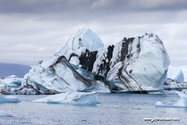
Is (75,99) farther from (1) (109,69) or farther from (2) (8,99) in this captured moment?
(1) (109,69)

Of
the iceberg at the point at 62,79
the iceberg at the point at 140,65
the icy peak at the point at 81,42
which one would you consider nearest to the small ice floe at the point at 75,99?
the iceberg at the point at 140,65

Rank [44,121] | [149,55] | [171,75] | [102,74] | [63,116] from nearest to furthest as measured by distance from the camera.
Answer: [44,121]
[63,116]
[149,55]
[102,74]
[171,75]

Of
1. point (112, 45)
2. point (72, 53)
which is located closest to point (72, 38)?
point (72, 53)

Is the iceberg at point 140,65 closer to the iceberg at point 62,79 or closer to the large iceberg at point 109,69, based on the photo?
the large iceberg at point 109,69

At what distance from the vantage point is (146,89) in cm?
2875

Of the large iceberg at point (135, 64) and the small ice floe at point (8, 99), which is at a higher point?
the large iceberg at point (135, 64)

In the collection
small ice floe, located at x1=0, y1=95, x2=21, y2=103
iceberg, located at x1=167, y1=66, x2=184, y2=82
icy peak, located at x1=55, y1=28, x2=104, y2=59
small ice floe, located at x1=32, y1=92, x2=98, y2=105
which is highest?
icy peak, located at x1=55, y1=28, x2=104, y2=59

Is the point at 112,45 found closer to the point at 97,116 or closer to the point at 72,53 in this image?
the point at 72,53

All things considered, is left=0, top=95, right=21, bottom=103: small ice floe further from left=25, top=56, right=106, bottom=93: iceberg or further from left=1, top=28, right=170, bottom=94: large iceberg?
left=25, top=56, right=106, bottom=93: iceberg

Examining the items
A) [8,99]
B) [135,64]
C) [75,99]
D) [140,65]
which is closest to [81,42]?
[135,64]

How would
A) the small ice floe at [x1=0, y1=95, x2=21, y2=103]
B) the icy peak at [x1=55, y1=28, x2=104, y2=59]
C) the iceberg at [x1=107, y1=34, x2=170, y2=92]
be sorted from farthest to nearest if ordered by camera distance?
the icy peak at [x1=55, y1=28, x2=104, y2=59]
the iceberg at [x1=107, y1=34, x2=170, y2=92]
the small ice floe at [x1=0, y1=95, x2=21, y2=103]

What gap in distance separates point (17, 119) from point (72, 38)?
2399 centimetres

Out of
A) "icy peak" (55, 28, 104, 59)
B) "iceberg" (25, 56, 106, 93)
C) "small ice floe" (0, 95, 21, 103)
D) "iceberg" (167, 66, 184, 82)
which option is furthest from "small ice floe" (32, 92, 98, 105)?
"iceberg" (167, 66, 184, 82)

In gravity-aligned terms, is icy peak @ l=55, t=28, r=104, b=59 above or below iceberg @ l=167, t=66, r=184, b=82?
above
